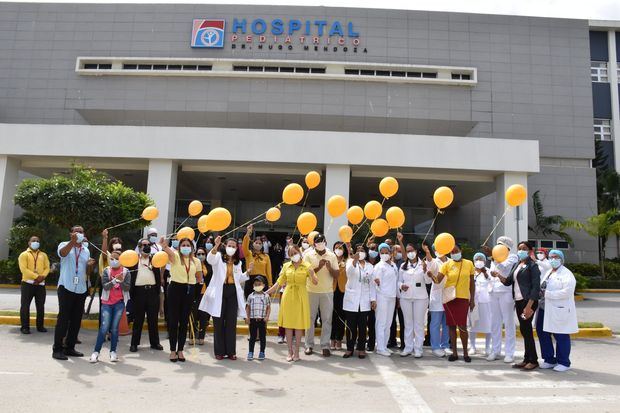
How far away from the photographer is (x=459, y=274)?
6828 millimetres

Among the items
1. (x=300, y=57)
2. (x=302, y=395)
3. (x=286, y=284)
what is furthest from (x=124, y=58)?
(x=302, y=395)

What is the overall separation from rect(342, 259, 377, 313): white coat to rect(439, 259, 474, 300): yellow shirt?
44.3 inches

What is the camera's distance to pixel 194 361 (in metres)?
6.31

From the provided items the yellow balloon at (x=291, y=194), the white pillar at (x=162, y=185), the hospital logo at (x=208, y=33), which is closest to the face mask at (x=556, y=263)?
the yellow balloon at (x=291, y=194)

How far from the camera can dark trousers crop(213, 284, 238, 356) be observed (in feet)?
21.4

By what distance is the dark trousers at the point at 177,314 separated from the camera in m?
6.26

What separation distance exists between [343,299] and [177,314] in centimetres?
258

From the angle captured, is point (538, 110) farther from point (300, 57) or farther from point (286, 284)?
point (286, 284)

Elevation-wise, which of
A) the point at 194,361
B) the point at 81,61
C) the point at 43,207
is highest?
the point at 81,61

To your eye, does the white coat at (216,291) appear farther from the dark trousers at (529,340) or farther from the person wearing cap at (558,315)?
the person wearing cap at (558,315)

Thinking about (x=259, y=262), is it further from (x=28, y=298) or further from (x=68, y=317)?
(x=28, y=298)

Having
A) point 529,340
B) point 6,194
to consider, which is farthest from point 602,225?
point 6,194

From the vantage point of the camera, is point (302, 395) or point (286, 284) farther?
point (286, 284)

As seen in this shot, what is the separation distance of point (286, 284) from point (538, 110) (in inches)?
934
